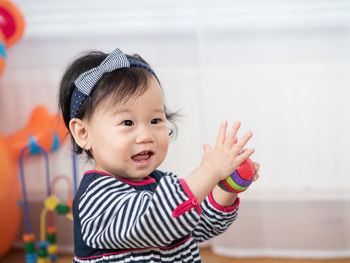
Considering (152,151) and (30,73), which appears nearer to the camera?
(152,151)

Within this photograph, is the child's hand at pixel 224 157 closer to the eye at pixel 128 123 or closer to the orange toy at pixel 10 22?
the eye at pixel 128 123

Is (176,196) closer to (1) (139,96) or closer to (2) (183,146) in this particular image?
(1) (139,96)

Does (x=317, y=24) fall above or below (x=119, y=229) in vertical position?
above

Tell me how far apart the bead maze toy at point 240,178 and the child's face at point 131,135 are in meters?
0.14

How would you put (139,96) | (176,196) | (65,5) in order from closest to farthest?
1. (176,196)
2. (139,96)
3. (65,5)

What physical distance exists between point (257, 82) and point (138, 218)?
1.06 metres

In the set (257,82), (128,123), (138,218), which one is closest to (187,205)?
(138,218)

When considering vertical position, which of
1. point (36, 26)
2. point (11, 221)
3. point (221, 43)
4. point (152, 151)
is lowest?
point (11, 221)

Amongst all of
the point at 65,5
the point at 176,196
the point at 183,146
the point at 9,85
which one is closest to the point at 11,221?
the point at 9,85

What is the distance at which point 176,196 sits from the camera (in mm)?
666

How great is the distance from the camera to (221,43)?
1613 mm

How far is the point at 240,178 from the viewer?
2.55 feet

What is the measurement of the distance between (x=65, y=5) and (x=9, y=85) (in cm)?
40

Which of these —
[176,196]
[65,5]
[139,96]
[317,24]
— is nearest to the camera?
[176,196]
